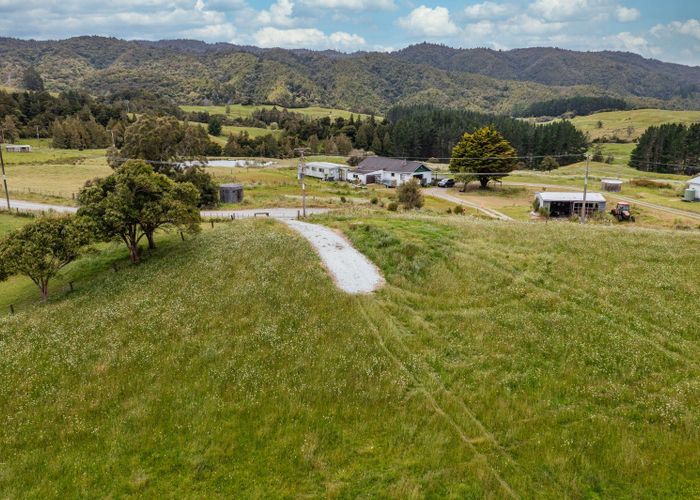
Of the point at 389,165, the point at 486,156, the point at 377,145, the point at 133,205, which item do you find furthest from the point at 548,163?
the point at 133,205

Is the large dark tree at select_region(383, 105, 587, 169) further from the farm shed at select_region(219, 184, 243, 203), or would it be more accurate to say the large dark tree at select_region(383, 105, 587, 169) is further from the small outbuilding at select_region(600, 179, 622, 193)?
the farm shed at select_region(219, 184, 243, 203)

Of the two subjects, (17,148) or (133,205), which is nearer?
(133,205)

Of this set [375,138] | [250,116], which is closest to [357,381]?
[375,138]

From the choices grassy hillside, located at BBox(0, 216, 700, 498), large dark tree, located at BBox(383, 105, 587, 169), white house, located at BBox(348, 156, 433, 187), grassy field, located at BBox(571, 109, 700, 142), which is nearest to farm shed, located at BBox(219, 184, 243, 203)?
grassy hillside, located at BBox(0, 216, 700, 498)

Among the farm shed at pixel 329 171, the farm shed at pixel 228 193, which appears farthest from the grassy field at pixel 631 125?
the farm shed at pixel 228 193

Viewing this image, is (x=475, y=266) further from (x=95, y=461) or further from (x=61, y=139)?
(x=61, y=139)

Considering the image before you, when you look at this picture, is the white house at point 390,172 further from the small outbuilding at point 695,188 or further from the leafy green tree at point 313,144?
the small outbuilding at point 695,188

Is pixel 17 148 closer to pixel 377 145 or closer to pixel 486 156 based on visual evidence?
pixel 377 145
